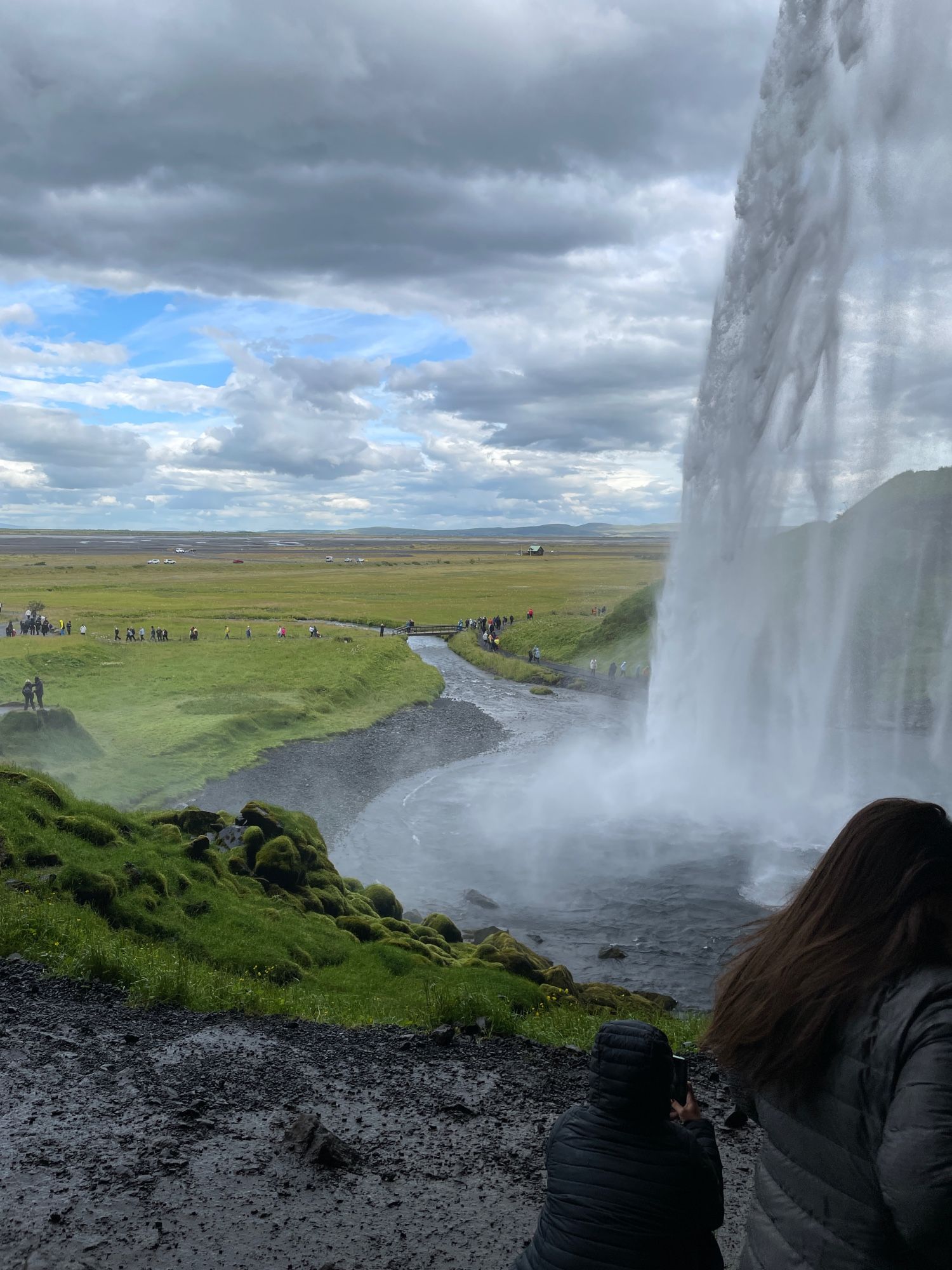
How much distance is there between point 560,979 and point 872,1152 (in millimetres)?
14072

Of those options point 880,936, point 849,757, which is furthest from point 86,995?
point 849,757

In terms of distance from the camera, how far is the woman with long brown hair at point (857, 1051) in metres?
2.63

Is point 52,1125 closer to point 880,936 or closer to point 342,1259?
point 342,1259

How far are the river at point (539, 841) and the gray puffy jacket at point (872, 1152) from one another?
15.5 meters

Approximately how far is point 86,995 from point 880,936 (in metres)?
10.8

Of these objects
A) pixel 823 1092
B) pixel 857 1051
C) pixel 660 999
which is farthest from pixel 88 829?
pixel 857 1051

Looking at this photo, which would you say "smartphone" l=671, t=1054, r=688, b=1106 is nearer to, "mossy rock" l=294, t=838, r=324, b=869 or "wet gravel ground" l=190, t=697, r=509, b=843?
"mossy rock" l=294, t=838, r=324, b=869

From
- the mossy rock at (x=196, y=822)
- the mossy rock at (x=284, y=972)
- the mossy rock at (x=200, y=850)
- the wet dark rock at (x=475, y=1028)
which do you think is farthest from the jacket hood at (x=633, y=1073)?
the mossy rock at (x=196, y=822)

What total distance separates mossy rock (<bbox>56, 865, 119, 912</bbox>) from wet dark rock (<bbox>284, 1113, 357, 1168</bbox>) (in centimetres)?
814

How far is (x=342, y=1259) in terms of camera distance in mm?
6633

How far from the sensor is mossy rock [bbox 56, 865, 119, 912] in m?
14.9

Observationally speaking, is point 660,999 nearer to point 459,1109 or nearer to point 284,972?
point 284,972

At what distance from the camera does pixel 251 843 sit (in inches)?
827

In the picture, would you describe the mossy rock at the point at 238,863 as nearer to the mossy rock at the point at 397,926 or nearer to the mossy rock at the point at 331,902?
the mossy rock at the point at 331,902
